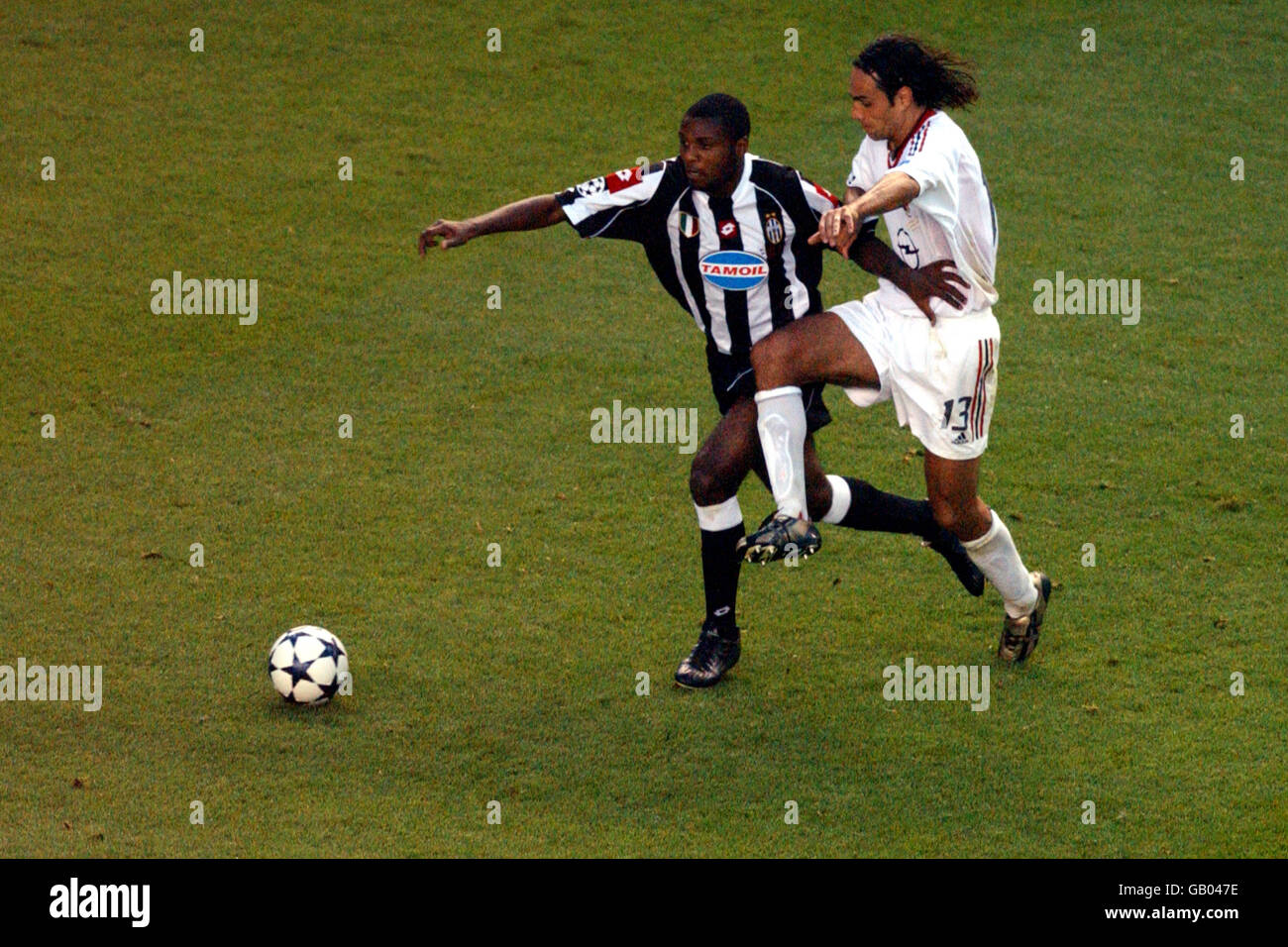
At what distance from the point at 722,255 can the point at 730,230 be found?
9cm

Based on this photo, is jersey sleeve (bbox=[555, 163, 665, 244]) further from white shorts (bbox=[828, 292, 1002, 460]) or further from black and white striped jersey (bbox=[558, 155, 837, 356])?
white shorts (bbox=[828, 292, 1002, 460])

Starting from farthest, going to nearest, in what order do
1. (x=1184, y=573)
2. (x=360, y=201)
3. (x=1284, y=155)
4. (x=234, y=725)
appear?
(x=1284, y=155) < (x=360, y=201) < (x=1184, y=573) < (x=234, y=725)

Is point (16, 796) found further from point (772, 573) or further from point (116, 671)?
point (772, 573)

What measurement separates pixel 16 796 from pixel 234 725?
76cm

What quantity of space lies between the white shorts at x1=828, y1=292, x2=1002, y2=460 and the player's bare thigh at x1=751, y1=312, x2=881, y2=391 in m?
0.04

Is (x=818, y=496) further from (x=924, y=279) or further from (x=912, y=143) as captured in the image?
(x=912, y=143)

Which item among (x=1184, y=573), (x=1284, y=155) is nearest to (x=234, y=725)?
(x=1184, y=573)

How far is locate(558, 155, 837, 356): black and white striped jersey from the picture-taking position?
19.3 ft

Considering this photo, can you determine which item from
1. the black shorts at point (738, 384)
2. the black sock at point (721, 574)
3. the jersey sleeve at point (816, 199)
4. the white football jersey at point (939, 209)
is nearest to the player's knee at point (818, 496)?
the black shorts at point (738, 384)

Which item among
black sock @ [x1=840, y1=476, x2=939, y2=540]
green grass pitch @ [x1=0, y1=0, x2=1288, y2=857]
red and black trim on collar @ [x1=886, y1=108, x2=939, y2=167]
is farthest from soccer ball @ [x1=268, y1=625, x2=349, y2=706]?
red and black trim on collar @ [x1=886, y1=108, x2=939, y2=167]

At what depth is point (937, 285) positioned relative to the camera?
18.3ft

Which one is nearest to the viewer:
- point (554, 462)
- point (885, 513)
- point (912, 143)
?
point (912, 143)

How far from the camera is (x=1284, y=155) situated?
11766mm

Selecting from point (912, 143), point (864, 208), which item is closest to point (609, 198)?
point (912, 143)
